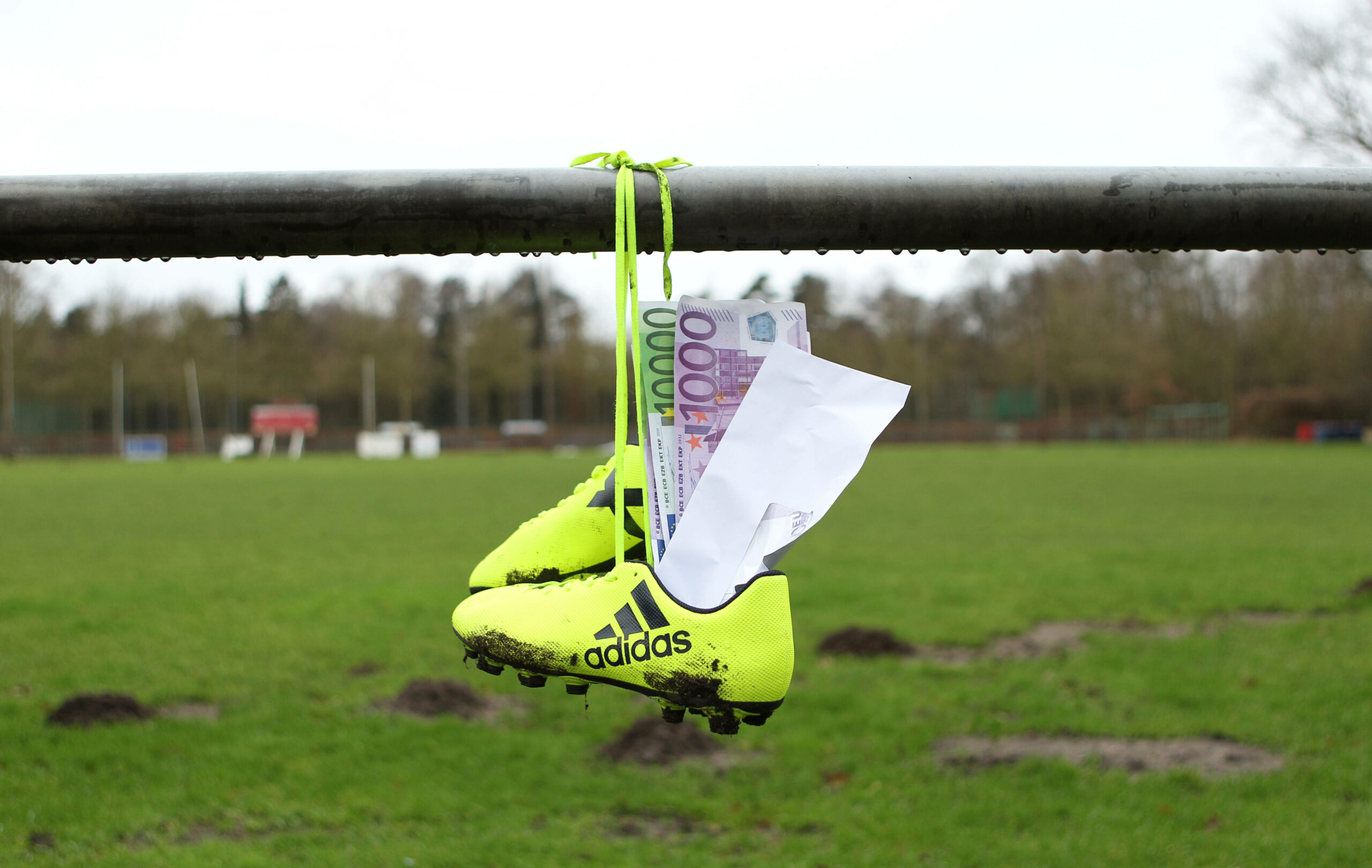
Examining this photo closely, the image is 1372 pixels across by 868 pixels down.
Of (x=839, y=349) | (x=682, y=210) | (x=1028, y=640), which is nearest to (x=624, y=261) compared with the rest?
(x=682, y=210)

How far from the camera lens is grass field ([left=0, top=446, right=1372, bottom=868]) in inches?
165

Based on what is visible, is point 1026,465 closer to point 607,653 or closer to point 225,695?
point 225,695

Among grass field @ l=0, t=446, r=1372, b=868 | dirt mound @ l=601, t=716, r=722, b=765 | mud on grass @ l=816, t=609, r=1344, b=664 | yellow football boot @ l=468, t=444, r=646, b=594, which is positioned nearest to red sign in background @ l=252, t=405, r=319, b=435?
grass field @ l=0, t=446, r=1372, b=868

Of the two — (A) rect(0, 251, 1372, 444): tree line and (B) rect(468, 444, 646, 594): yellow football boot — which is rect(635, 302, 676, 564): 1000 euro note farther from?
(A) rect(0, 251, 1372, 444): tree line

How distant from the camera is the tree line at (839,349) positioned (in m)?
55.4

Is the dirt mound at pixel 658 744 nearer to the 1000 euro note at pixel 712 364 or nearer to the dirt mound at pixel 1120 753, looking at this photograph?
the dirt mound at pixel 1120 753

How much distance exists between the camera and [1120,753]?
5242 millimetres

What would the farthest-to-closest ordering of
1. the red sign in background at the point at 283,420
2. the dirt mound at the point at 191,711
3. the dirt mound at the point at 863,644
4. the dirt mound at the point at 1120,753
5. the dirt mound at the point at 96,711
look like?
the red sign in background at the point at 283,420 → the dirt mound at the point at 863,644 → the dirt mound at the point at 191,711 → the dirt mound at the point at 96,711 → the dirt mound at the point at 1120,753

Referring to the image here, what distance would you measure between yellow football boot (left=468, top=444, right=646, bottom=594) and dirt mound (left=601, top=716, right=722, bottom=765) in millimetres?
3993

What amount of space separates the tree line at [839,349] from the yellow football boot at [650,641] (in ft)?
174

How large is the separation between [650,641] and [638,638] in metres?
0.02

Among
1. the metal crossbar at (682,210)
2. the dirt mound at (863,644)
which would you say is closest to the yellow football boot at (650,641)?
the metal crossbar at (682,210)

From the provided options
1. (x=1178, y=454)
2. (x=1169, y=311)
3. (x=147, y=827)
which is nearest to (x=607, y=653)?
(x=147, y=827)

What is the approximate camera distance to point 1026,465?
31219mm
